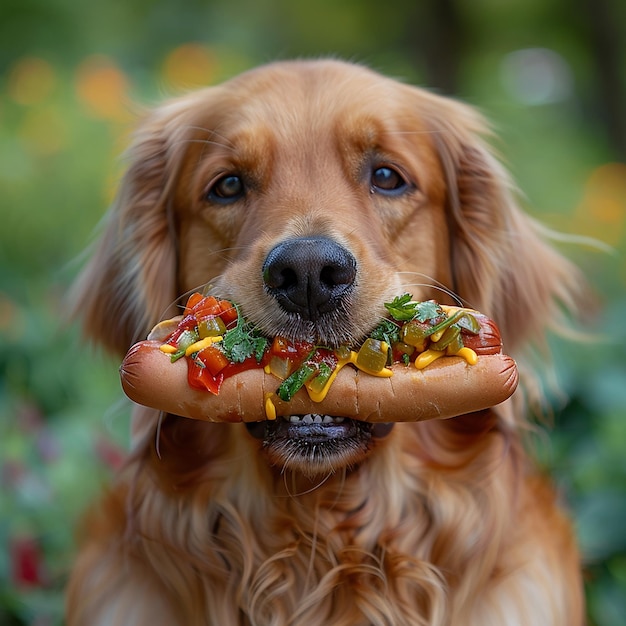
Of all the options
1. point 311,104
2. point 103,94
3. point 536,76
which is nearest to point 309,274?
point 311,104

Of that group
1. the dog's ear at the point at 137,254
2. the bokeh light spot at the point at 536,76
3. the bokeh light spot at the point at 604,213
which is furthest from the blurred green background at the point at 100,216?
the bokeh light spot at the point at 536,76

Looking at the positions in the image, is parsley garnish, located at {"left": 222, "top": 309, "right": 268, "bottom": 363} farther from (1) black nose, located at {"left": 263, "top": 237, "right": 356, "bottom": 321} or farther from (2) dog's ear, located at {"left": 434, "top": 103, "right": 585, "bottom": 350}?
(2) dog's ear, located at {"left": 434, "top": 103, "right": 585, "bottom": 350}

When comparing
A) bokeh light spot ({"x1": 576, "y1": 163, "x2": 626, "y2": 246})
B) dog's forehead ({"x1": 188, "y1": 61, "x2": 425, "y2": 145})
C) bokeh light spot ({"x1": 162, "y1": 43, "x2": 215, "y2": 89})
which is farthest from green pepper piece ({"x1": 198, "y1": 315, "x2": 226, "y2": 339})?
bokeh light spot ({"x1": 162, "y1": 43, "x2": 215, "y2": 89})

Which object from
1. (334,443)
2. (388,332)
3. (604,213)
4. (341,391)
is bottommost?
(604,213)

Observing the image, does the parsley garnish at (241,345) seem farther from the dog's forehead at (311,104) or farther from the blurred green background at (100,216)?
the blurred green background at (100,216)

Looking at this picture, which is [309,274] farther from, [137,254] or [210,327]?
[137,254]

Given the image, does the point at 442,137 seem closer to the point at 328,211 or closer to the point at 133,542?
the point at 328,211
